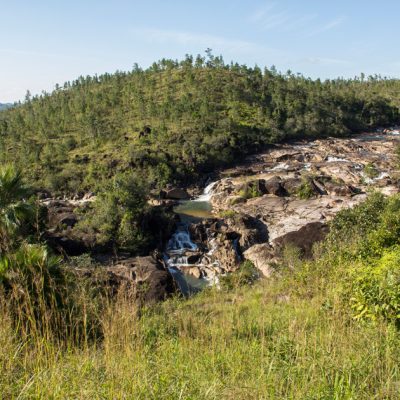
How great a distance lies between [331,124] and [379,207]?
5773 centimetres

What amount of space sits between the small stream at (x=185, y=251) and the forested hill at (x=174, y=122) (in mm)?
9401

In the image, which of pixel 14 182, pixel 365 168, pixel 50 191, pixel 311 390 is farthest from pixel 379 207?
pixel 50 191

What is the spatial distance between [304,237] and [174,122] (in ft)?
141

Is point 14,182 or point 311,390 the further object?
point 14,182

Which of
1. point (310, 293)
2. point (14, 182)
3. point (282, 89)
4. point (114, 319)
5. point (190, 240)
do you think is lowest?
point (190, 240)

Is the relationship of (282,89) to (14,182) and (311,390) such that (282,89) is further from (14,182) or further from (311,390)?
(311,390)

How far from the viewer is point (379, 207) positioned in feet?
65.0

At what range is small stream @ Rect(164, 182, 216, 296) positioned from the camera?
24.9 m

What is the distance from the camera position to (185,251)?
29.1 meters

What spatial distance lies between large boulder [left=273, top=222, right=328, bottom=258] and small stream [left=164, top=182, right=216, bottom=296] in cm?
585

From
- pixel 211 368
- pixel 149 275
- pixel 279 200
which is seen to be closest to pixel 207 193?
pixel 279 200

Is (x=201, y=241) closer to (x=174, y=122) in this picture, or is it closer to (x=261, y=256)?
(x=261, y=256)

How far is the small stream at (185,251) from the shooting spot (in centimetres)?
2492

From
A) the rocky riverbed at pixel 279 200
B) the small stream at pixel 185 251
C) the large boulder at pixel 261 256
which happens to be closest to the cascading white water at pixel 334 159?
the rocky riverbed at pixel 279 200
